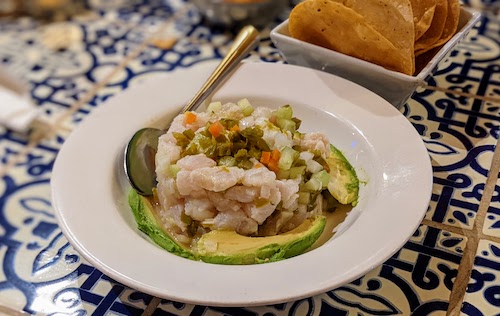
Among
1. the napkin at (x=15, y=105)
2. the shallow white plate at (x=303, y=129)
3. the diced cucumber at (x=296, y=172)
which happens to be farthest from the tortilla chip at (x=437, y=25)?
the napkin at (x=15, y=105)

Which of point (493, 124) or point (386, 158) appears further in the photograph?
point (493, 124)

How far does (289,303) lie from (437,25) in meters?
0.63

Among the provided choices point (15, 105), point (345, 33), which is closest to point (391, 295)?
point (345, 33)

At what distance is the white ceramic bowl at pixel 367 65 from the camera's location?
1.05m

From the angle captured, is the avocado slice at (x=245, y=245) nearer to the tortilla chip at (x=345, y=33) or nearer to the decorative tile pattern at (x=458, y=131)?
the decorative tile pattern at (x=458, y=131)

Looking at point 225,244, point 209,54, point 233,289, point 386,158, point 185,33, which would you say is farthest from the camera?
point 185,33

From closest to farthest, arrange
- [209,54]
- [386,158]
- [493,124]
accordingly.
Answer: [386,158] < [493,124] < [209,54]

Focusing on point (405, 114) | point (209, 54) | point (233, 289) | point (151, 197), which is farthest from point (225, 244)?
point (209, 54)

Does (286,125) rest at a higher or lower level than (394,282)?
higher

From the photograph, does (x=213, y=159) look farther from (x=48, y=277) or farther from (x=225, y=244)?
(x=48, y=277)

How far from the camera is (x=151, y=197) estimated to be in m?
1.01

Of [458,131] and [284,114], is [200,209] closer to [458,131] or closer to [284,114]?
[284,114]

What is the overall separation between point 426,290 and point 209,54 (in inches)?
40.5

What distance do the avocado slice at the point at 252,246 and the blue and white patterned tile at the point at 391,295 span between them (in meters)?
0.08
